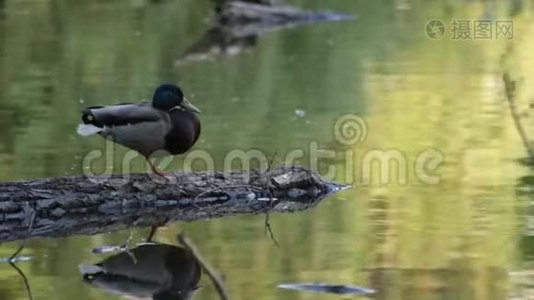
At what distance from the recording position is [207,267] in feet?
26.1

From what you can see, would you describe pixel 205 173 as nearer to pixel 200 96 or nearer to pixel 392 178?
pixel 392 178

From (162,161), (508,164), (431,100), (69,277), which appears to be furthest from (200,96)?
(69,277)

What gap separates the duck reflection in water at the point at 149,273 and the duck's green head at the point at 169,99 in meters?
1.26

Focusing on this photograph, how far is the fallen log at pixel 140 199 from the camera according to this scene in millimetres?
8953

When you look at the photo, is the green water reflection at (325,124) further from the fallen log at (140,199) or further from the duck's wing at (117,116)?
the duck's wing at (117,116)

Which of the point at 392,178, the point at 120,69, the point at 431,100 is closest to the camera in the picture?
the point at 392,178

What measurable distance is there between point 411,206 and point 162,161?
2887 millimetres

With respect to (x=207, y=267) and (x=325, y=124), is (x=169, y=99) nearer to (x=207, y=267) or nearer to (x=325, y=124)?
(x=207, y=267)

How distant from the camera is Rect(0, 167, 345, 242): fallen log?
895 centimetres

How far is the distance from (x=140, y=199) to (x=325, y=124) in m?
5.32

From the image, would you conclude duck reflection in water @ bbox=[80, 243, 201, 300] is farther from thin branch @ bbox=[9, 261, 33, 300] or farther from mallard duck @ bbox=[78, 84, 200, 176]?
mallard duck @ bbox=[78, 84, 200, 176]

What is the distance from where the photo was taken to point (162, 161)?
462 inches

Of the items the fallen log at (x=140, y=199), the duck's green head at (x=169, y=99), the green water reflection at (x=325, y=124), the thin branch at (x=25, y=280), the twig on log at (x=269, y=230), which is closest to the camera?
the thin branch at (x=25, y=280)

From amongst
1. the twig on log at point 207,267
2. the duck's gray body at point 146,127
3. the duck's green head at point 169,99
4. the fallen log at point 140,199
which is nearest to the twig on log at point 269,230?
the fallen log at point 140,199
